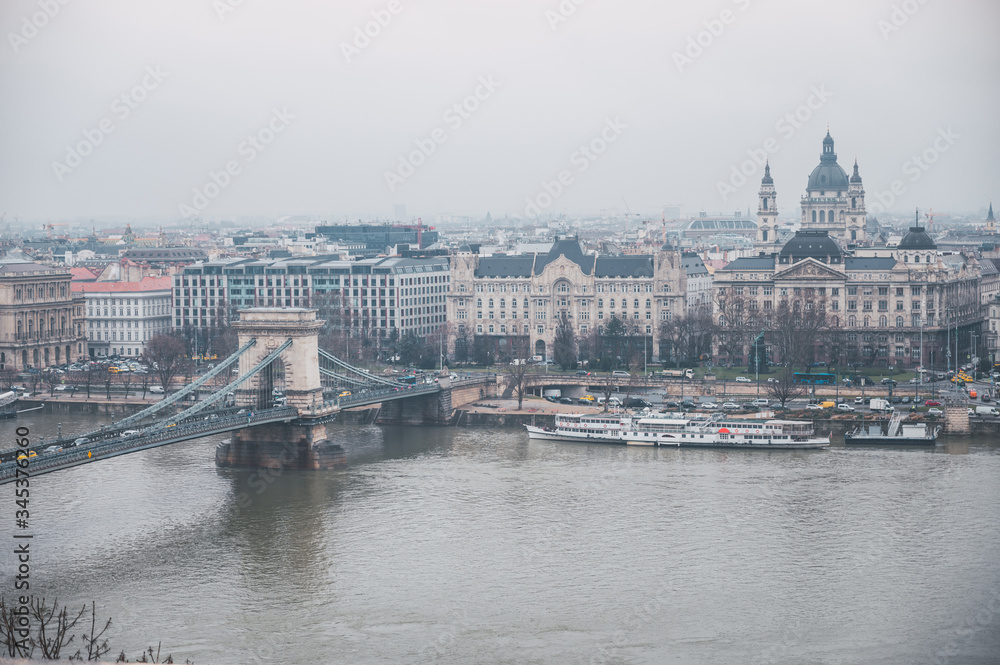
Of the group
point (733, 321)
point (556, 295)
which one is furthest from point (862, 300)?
point (556, 295)

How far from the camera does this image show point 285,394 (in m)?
35.9

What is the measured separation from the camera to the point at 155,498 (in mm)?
30766

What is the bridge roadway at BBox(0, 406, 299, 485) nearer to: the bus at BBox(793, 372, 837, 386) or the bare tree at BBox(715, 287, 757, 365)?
the bus at BBox(793, 372, 837, 386)

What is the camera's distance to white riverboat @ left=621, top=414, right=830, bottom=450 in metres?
37.2

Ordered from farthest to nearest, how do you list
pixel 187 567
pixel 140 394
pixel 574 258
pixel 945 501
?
1. pixel 574 258
2. pixel 140 394
3. pixel 945 501
4. pixel 187 567

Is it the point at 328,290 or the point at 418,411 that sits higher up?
the point at 328,290

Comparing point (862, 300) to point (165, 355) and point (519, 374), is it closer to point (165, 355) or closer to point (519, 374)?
point (519, 374)

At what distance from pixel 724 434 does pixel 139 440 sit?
1435cm

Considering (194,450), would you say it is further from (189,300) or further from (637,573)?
(189,300)

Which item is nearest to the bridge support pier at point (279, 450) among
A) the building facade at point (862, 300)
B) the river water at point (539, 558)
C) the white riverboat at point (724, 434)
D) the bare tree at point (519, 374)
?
the river water at point (539, 558)

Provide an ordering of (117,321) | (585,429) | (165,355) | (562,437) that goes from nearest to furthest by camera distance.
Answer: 1. (585,429)
2. (562,437)
3. (165,355)
4. (117,321)

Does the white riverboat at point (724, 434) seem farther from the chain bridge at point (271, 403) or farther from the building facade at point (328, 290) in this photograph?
the building facade at point (328, 290)

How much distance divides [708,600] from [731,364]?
2889cm

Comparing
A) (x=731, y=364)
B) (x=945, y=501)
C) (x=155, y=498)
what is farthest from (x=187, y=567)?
(x=731, y=364)
